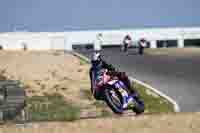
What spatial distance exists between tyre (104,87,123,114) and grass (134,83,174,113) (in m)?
6.35

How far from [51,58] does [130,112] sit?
65.7 ft

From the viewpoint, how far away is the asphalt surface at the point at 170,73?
24.2m

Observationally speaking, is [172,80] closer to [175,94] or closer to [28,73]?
[175,94]

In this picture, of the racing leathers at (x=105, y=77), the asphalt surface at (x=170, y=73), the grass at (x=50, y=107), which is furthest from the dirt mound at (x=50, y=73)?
the racing leathers at (x=105, y=77)

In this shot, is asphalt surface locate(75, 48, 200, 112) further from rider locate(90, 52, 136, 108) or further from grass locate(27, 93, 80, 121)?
rider locate(90, 52, 136, 108)

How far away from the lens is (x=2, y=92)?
1519 centimetres

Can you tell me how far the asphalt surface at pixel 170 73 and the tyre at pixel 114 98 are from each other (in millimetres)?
6585

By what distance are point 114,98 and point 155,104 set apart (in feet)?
25.6

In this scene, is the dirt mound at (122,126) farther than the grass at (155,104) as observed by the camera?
No

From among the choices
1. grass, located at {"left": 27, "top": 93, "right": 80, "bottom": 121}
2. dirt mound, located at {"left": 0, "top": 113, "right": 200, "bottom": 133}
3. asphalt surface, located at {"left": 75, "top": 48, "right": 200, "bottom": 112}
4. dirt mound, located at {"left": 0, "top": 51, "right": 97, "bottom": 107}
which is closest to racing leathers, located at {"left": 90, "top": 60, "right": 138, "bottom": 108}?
dirt mound, located at {"left": 0, "top": 113, "right": 200, "bottom": 133}

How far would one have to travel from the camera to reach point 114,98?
15.5 m

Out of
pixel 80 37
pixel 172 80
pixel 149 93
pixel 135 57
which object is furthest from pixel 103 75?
pixel 80 37

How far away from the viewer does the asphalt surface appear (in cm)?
2423

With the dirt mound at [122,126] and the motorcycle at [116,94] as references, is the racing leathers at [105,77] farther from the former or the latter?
the dirt mound at [122,126]
